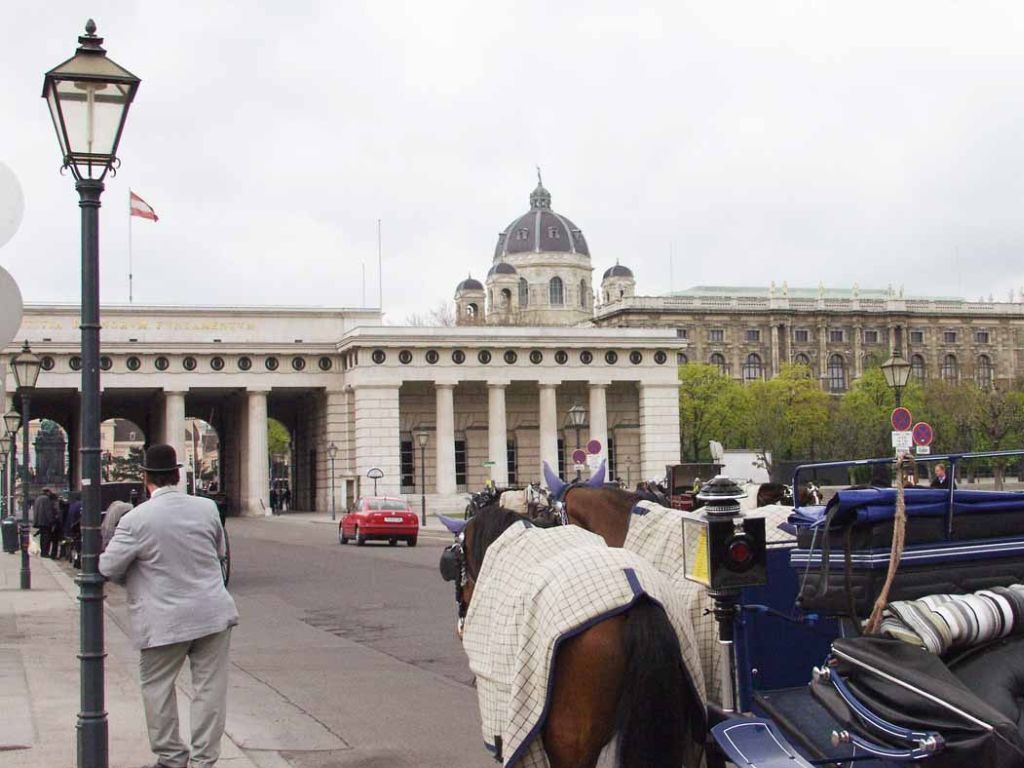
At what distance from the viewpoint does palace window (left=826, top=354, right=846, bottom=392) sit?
422 feet

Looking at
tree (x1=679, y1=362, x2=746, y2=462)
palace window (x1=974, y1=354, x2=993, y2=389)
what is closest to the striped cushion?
tree (x1=679, y1=362, x2=746, y2=462)

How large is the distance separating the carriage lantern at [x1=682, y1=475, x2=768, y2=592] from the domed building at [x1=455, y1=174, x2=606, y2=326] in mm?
132653

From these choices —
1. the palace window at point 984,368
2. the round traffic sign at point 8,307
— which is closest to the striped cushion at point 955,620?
the round traffic sign at point 8,307

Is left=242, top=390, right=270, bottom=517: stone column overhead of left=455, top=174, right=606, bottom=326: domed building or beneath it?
beneath

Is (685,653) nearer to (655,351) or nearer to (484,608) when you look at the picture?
(484,608)

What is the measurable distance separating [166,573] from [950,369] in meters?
130

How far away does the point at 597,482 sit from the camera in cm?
883

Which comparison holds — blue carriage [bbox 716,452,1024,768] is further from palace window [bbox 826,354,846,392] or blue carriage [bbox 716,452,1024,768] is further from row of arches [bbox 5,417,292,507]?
palace window [bbox 826,354,846,392]

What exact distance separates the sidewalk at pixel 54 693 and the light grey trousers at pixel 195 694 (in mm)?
792

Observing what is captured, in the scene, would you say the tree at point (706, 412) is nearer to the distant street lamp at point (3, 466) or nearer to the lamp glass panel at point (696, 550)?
the distant street lamp at point (3, 466)

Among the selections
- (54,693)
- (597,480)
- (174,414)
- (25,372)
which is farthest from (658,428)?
(597,480)

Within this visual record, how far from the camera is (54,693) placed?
11.8m

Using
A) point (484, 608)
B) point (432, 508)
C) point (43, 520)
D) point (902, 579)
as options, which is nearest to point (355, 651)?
point (484, 608)

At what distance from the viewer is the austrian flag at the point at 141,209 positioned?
53.3m
